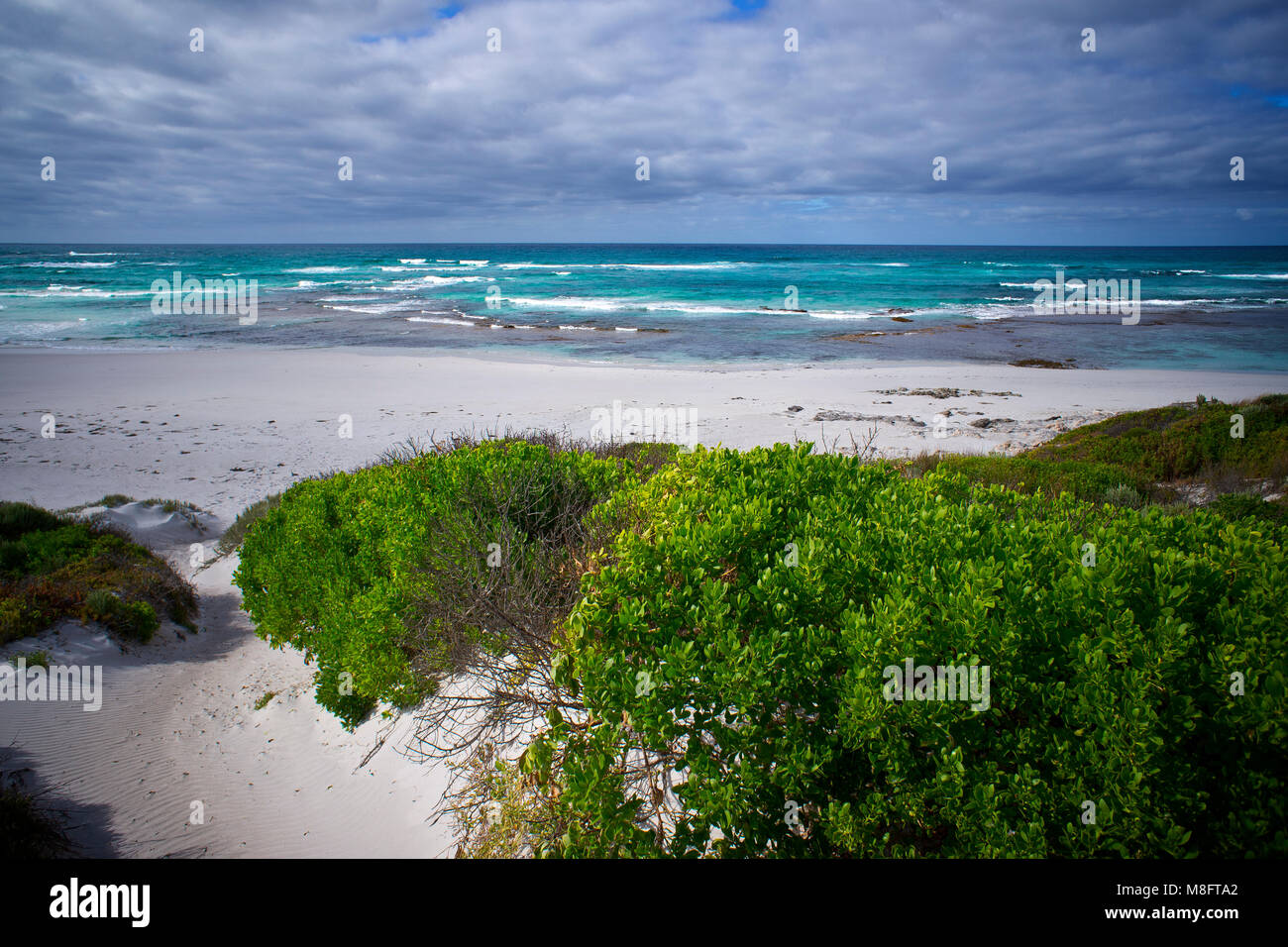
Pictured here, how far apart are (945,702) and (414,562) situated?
360 centimetres

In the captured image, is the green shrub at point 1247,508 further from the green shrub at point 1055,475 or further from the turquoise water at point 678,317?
the turquoise water at point 678,317

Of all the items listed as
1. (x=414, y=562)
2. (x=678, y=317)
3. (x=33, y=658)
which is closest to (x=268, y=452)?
(x=33, y=658)

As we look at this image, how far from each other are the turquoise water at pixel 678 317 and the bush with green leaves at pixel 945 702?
25.0m

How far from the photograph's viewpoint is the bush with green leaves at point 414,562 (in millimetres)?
4469


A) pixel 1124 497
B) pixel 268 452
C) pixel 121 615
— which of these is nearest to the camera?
pixel 121 615

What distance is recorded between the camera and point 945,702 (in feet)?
8.28

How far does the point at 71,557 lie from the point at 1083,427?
1655cm

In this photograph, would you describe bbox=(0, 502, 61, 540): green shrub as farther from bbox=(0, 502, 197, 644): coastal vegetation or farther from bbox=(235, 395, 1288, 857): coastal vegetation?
bbox=(235, 395, 1288, 857): coastal vegetation

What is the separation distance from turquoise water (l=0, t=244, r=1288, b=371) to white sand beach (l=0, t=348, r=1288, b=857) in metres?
4.69

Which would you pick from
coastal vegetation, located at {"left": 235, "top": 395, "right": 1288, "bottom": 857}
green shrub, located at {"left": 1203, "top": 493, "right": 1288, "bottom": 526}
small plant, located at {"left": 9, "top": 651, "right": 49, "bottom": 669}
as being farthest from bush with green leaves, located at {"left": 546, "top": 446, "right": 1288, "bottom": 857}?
small plant, located at {"left": 9, "top": 651, "right": 49, "bottom": 669}

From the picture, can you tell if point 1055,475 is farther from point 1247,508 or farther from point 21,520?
→ point 21,520

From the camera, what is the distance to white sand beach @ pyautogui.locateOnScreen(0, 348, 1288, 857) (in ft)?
15.7

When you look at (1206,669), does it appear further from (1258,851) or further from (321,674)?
(321,674)

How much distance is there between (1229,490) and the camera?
9.00m
